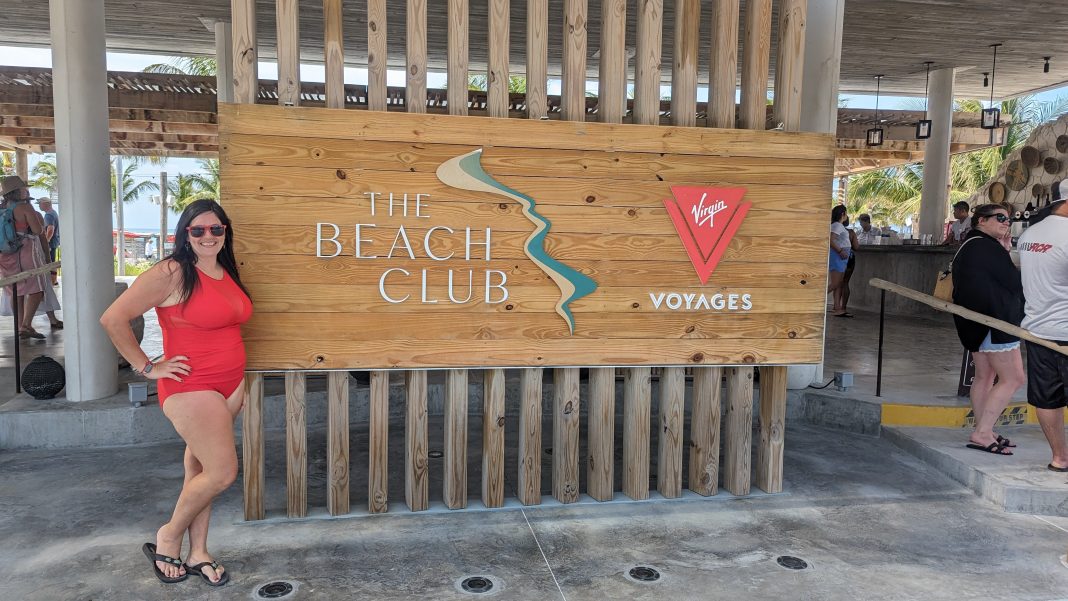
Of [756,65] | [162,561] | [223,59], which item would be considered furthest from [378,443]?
[223,59]

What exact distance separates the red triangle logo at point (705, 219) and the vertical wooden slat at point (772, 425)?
0.78 meters

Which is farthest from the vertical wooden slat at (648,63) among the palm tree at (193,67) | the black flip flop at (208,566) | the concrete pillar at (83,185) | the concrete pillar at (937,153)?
the palm tree at (193,67)

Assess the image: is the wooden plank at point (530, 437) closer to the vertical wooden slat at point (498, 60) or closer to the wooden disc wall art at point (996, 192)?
the vertical wooden slat at point (498, 60)

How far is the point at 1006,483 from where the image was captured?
4.43 m

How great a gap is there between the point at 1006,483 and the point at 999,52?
10723 mm

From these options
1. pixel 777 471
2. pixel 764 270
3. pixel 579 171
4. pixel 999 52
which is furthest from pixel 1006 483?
pixel 999 52

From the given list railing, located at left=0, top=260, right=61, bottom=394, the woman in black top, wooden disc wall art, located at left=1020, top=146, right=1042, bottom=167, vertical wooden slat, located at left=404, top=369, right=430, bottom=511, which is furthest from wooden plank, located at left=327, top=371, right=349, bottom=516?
wooden disc wall art, located at left=1020, top=146, right=1042, bottom=167

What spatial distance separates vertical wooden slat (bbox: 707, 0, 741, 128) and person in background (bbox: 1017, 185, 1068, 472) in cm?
197

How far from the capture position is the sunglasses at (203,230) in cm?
319

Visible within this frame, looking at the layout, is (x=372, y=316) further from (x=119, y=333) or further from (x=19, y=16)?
(x=19, y=16)

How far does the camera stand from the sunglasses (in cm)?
319

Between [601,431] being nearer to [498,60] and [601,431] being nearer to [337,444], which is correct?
[337,444]

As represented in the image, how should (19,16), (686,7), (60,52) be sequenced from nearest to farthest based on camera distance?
(686,7)
(60,52)
(19,16)

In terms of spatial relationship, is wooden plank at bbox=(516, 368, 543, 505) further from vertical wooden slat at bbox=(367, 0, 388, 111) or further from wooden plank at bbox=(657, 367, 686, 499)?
vertical wooden slat at bbox=(367, 0, 388, 111)
